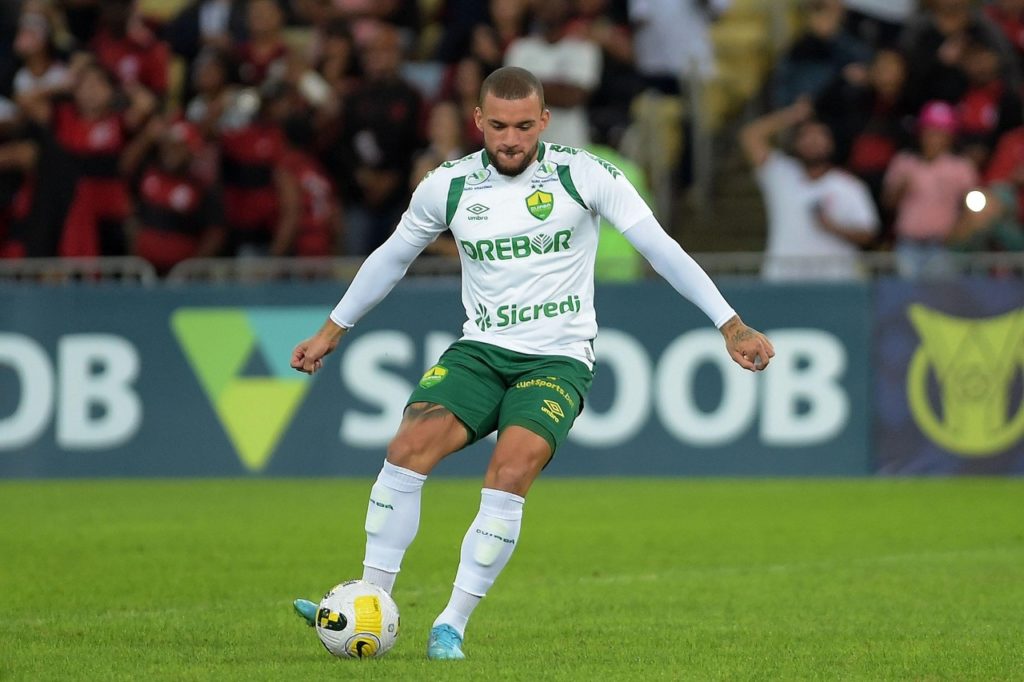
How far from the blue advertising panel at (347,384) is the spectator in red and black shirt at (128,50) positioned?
3445 millimetres

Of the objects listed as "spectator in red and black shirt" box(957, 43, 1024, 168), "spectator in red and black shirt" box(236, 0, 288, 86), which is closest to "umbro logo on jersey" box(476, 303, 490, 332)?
"spectator in red and black shirt" box(957, 43, 1024, 168)

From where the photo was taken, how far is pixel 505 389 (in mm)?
7305

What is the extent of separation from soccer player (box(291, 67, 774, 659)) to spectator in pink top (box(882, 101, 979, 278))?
892 cm

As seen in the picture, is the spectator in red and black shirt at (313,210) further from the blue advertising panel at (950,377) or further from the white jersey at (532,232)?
the white jersey at (532,232)

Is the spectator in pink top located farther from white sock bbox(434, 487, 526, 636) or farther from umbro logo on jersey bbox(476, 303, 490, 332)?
white sock bbox(434, 487, 526, 636)

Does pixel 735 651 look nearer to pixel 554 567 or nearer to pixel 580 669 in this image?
pixel 580 669

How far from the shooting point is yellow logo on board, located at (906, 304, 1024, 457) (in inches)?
603

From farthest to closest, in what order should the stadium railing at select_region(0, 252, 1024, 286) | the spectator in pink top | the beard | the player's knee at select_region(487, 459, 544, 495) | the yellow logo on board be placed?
the spectator in pink top < the stadium railing at select_region(0, 252, 1024, 286) < the yellow logo on board < the beard < the player's knee at select_region(487, 459, 544, 495)

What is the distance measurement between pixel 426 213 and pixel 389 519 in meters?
1.27

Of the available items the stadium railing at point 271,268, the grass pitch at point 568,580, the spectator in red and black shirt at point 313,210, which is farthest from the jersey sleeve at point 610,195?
the spectator in red and black shirt at point 313,210

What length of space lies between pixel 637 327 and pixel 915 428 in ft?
8.28

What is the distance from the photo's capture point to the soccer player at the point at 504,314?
274 inches

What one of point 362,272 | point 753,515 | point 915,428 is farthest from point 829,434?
point 362,272

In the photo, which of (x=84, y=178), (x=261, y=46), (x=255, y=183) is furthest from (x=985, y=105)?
(x=84, y=178)
